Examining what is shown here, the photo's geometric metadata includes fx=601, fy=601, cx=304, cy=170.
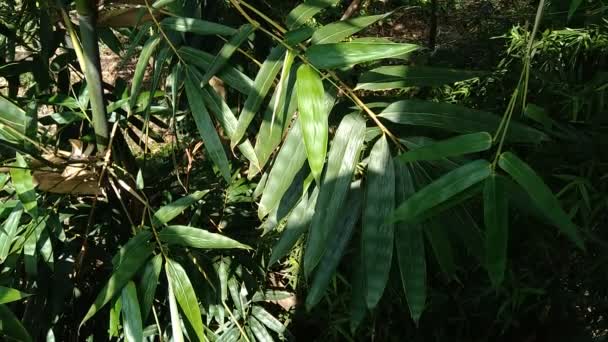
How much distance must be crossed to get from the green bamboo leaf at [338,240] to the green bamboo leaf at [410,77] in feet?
0.50

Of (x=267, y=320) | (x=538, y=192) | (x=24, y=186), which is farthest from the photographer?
(x=267, y=320)

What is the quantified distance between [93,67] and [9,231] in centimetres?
32

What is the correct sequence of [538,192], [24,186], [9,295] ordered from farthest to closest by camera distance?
1. [24,186]
2. [9,295]
3. [538,192]

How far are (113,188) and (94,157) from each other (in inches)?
4.6

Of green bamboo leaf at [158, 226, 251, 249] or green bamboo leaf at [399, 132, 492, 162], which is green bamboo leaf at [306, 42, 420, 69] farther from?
green bamboo leaf at [158, 226, 251, 249]

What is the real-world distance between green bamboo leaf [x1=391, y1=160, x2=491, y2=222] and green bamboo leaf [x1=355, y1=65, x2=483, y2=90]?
0.70 ft

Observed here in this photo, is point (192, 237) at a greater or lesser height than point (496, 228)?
lesser

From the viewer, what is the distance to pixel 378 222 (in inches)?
31.6

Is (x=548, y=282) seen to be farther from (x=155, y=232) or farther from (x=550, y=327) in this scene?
(x=155, y=232)

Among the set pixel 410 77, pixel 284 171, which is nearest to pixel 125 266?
pixel 284 171

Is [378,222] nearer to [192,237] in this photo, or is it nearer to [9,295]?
[192,237]

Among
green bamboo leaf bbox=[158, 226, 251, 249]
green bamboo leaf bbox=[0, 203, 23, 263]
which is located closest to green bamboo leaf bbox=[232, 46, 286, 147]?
green bamboo leaf bbox=[158, 226, 251, 249]

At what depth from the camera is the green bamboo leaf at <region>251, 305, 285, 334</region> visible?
57.3 inches

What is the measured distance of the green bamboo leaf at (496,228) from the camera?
67cm
